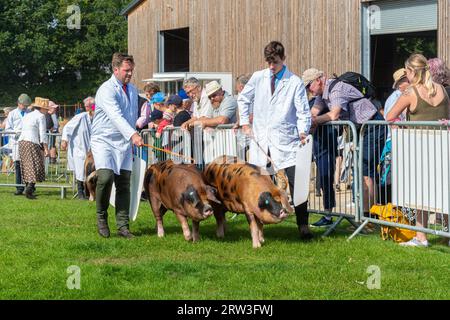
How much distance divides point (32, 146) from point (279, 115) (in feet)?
25.3

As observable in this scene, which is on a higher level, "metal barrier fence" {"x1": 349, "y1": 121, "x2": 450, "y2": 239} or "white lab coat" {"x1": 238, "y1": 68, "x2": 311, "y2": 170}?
"white lab coat" {"x1": 238, "y1": 68, "x2": 311, "y2": 170}

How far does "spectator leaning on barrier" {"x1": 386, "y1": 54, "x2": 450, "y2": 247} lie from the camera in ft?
30.6

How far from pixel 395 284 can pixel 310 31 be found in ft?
53.0

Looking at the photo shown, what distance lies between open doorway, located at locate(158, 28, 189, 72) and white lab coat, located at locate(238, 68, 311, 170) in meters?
20.5

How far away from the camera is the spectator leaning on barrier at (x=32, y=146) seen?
16.0m

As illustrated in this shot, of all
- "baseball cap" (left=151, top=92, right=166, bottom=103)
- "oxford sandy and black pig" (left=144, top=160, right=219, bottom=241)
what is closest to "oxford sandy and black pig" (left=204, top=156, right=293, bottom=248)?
"oxford sandy and black pig" (left=144, top=160, right=219, bottom=241)

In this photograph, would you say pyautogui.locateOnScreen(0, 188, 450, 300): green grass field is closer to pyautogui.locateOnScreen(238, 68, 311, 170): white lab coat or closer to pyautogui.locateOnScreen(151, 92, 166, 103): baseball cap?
pyautogui.locateOnScreen(238, 68, 311, 170): white lab coat

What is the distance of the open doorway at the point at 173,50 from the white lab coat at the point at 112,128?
65.3 feet

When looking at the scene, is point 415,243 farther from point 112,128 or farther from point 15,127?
point 15,127

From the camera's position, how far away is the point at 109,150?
33.0ft

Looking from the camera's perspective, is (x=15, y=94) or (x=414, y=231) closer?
(x=414, y=231)

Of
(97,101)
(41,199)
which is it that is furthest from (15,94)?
(97,101)

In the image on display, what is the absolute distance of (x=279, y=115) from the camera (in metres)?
9.52
